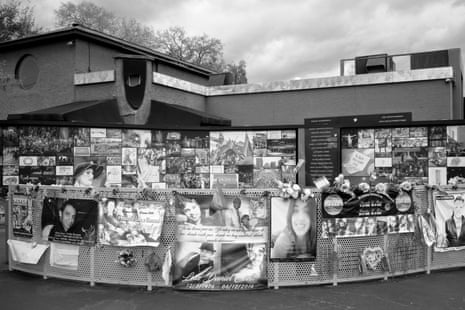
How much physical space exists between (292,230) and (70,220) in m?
3.40

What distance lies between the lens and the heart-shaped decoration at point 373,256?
6514 millimetres

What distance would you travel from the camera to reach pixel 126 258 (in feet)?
20.6

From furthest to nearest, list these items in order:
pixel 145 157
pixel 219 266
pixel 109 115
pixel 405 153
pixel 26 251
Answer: pixel 109 115
pixel 405 153
pixel 145 157
pixel 26 251
pixel 219 266

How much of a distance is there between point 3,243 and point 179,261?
5522 mm

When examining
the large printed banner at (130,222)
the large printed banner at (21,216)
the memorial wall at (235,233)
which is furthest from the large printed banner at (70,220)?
the large printed banner at (21,216)

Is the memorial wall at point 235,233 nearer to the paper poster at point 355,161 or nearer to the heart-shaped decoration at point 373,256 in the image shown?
the heart-shaped decoration at point 373,256

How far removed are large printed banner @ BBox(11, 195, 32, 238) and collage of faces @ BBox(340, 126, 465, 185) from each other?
23.9 ft

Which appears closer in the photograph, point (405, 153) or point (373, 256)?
point (373, 256)

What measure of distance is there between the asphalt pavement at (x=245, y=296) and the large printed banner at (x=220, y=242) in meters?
0.19

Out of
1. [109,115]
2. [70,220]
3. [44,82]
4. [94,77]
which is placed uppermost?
[44,82]

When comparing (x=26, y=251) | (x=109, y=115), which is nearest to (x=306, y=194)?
A: (x=26, y=251)

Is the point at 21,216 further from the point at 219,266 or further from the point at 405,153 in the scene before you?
the point at 405,153

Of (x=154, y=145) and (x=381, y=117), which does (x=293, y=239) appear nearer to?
(x=154, y=145)

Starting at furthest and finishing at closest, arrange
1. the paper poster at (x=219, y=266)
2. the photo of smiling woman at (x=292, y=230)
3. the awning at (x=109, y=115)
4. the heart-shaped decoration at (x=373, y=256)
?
1. the awning at (x=109, y=115)
2. the heart-shaped decoration at (x=373, y=256)
3. the photo of smiling woman at (x=292, y=230)
4. the paper poster at (x=219, y=266)
